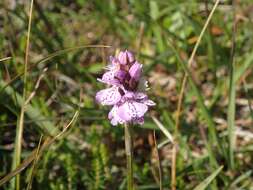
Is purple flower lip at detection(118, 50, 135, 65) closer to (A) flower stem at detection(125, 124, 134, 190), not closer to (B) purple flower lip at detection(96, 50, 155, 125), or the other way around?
(B) purple flower lip at detection(96, 50, 155, 125)

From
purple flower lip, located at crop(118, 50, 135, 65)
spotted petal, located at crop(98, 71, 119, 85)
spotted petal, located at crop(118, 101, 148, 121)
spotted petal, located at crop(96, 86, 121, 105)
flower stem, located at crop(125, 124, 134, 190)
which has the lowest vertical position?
flower stem, located at crop(125, 124, 134, 190)

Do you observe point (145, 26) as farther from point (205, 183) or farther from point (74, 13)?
point (205, 183)

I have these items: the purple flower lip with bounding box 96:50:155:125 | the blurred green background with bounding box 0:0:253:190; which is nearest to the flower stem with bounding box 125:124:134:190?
the purple flower lip with bounding box 96:50:155:125

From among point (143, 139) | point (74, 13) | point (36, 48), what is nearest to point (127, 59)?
point (143, 139)

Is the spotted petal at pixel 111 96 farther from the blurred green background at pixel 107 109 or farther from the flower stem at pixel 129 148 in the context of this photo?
the blurred green background at pixel 107 109

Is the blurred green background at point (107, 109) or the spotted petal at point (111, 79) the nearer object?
the spotted petal at point (111, 79)

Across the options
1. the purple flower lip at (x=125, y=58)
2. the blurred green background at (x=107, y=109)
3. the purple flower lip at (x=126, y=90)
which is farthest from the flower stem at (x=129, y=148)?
the blurred green background at (x=107, y=109)
